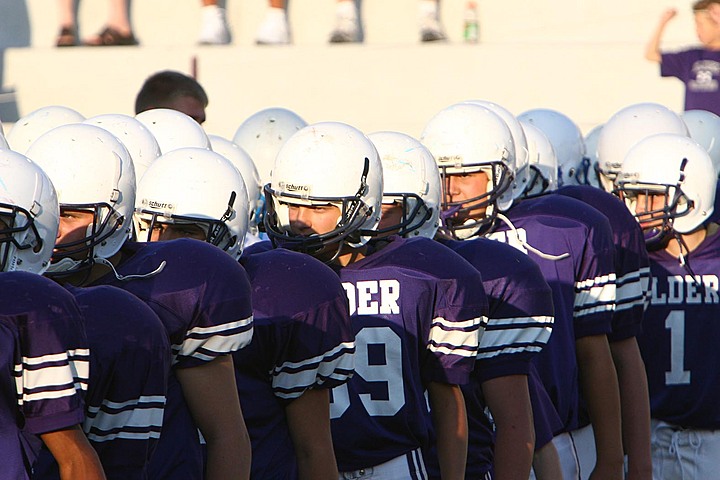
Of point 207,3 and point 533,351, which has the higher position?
point 207,3

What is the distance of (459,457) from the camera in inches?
138

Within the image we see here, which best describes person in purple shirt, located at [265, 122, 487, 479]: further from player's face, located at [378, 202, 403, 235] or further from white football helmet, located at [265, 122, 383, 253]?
player's face, located at [378, 202, 403, 235]

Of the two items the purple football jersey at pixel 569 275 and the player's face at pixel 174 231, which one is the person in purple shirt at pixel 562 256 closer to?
the purple football jersey at pixel 569 275

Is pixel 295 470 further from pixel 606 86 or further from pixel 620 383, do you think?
pixel 606 86

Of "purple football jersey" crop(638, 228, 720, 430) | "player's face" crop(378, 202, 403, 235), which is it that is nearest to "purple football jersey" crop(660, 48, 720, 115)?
"purple football jersey" crop(638, 228, 720, 430)

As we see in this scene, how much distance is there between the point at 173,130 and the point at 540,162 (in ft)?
5.35

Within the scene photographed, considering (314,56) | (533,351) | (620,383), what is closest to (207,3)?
(314,56)

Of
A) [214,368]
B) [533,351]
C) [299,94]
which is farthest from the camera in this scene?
[299,94]

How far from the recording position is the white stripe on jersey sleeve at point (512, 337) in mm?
3740

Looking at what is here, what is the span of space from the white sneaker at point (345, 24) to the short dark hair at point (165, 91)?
434cm

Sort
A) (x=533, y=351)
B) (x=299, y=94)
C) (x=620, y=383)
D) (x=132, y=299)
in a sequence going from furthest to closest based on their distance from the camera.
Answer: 1. (x=299, y=94)
2. (x=620, y=383)
3. (x=533, y=351)
4. (x=132, y=299)

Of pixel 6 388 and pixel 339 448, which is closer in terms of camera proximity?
pixel 6 388

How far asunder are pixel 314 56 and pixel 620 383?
556cm

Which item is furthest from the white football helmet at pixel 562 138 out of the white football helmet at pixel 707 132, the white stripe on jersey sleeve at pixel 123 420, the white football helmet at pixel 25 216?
the white stripe on jersey sleeve at pixel 123 420
